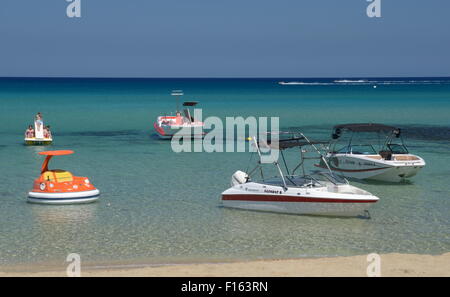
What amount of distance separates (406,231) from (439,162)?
15.9m

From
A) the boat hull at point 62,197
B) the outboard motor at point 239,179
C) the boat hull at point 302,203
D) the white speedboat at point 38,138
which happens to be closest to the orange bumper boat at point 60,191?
the boat hull at point 62,197

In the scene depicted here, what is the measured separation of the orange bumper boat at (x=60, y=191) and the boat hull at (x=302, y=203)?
5.09 m

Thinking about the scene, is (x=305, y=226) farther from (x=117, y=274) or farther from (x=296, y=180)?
(x=117, y=274)

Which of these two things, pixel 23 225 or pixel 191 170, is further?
pixel 191 170

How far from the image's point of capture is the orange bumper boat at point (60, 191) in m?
23.0

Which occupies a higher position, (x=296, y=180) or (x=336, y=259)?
(x=296, y=180)

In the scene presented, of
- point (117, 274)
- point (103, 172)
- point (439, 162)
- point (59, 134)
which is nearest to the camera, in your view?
point (117, 274)

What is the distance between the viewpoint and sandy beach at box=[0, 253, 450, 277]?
50.1 ft

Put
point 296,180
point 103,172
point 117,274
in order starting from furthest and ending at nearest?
point 103,172
point 296,180
point 117,274

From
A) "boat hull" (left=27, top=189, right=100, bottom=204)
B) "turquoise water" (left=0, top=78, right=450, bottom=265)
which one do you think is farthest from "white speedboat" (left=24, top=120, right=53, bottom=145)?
"boat hull" (left=27, top=189, right=100, bottom=204)

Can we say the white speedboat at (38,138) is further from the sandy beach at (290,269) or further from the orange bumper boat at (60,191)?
the sandy beach at (290,269)

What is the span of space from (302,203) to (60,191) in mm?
8566

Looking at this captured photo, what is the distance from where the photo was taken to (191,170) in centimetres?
3169
